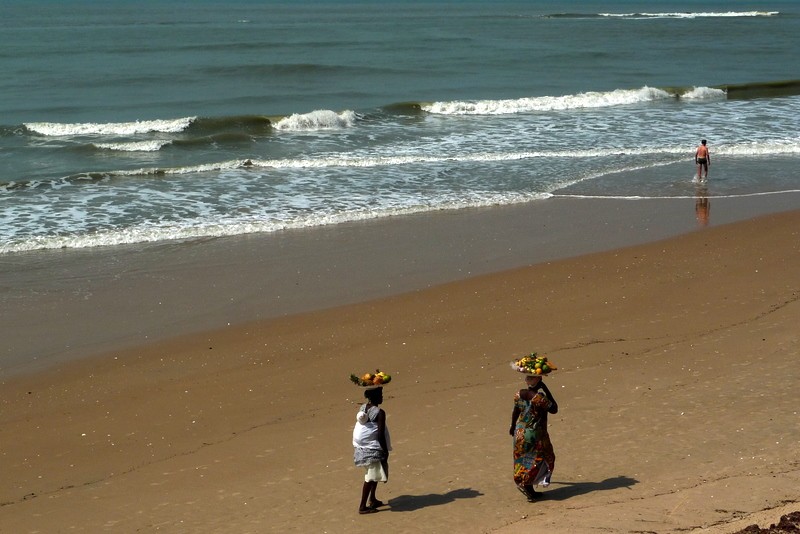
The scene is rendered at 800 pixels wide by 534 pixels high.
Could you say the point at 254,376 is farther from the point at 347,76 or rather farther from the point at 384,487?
the point at 347,76

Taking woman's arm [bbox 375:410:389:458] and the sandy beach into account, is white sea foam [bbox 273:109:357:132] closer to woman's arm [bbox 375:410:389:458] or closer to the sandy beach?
the sandy beach

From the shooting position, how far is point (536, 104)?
106 ft

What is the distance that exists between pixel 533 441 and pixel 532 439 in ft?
0.05

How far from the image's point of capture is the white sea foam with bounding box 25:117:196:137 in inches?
1119

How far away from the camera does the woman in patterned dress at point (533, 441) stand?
720 cm

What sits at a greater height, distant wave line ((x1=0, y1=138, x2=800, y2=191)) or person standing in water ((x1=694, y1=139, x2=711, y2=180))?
person standing in water ((x1=694, y1=139, x2=711, y2=180))

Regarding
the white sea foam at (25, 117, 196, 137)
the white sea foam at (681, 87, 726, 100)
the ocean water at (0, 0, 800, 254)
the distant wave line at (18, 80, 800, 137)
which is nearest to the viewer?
the ocean water at (0, 0, 800, 254)

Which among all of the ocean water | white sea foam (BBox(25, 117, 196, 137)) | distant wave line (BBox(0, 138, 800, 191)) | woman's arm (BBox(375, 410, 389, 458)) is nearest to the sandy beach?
woman's arm (BBox(375, 410, 389, 458))

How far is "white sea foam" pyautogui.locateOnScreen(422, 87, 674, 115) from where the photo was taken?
3158 centimetres

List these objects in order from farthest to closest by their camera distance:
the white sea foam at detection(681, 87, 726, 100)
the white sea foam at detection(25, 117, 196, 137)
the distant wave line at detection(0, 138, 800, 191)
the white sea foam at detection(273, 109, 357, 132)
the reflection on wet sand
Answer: the white sea foam at detection(681, 87, 726, 100) < the white sea foam at detection(273, 109, 357, 132) < the white sea foam at detection(25, 117, 196, 137) < the distant wave line at detection(0, 138, 800, 191) < the reflection on wet sand

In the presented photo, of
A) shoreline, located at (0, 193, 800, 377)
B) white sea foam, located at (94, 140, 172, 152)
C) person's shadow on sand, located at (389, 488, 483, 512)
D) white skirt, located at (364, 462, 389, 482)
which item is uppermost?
white sea foam, located at (94, 140, 172, 152)

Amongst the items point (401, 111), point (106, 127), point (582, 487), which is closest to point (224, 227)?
point (582, 487)

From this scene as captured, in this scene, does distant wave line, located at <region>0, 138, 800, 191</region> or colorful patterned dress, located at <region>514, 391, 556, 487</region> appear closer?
colorful patterned dress, located at <region>514, 391, 556, 487</region>

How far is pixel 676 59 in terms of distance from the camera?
47.9 m
